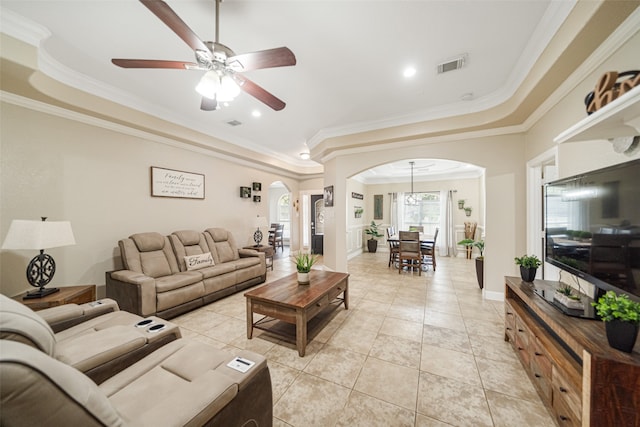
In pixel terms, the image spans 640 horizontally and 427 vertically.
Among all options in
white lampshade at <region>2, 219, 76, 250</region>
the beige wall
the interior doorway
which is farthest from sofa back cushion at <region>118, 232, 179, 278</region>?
the interior doorway

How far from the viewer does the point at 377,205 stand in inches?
320

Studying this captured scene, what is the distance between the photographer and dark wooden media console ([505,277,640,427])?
1.02 metres

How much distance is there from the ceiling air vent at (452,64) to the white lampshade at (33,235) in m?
4.24

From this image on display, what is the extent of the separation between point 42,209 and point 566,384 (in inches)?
195

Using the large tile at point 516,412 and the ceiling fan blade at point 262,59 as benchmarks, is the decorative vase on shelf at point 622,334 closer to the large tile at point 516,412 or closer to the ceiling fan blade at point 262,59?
the large tile at point 516,412

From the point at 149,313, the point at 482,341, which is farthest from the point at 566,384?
the point at 149,313

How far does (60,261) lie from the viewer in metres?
2.76

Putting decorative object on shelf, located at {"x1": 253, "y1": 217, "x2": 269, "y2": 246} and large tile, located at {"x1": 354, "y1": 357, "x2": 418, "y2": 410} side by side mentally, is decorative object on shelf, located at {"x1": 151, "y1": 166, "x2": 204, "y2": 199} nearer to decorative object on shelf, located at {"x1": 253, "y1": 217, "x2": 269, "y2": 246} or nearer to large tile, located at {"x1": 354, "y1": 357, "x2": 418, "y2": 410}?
decorative object on shelf, located at {"x1": 253, "y1": 217, "x2": 269, "y2": 246}

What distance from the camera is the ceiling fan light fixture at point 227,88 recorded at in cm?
178

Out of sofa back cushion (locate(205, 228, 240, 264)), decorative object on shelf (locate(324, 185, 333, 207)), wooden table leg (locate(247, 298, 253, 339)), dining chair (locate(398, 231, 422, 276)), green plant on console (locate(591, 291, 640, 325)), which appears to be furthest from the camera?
dining chair (locate(398, 231, 422, 276))

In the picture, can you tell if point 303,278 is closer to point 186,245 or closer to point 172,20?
point 186,245

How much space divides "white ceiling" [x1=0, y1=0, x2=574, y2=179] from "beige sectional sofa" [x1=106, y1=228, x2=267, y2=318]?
1985 mm

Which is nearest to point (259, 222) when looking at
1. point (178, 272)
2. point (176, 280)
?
point (178, 272)

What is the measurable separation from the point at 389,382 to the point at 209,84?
2.75 metres
